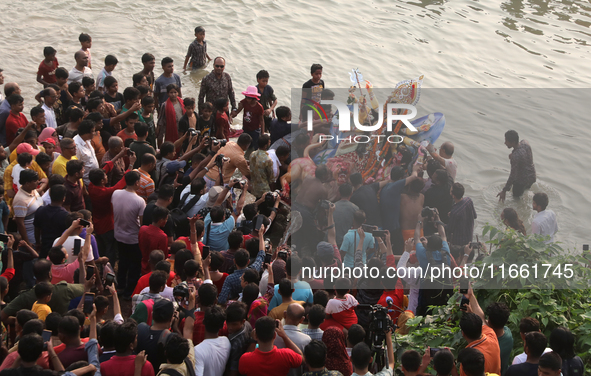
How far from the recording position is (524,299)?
5.41 m

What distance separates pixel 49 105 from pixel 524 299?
6681mm

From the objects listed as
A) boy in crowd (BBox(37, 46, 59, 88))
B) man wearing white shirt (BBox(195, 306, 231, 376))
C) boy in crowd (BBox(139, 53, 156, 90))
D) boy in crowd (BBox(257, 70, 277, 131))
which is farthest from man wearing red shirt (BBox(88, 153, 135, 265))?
boy in crowd (BBox(37, 46, 59, 88))

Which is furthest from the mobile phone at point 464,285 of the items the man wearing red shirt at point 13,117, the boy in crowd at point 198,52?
the boy in crowd at point 198,52

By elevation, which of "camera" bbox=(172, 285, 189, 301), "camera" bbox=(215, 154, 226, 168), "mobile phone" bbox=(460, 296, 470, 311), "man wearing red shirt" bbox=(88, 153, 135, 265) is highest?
"mobile phone" bbox=(460, 296, 470, 311)

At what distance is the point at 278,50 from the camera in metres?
15.7

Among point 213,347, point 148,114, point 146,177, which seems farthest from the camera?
point 148,114

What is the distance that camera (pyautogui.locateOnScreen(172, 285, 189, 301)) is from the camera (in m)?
5.14

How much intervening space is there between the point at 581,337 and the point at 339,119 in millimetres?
4032

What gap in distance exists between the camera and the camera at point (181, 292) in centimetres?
514

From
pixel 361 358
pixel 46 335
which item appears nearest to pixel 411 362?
pixel 361 358

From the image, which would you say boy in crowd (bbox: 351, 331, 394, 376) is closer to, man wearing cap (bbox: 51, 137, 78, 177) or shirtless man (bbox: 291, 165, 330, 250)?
shirtless man (bbox: 291, 165, 330, 250)

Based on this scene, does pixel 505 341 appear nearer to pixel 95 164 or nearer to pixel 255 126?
pixel 95 164

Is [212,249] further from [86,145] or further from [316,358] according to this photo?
[316,358]

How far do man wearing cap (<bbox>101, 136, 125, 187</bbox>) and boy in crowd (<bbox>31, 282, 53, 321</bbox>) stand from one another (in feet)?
7.97
